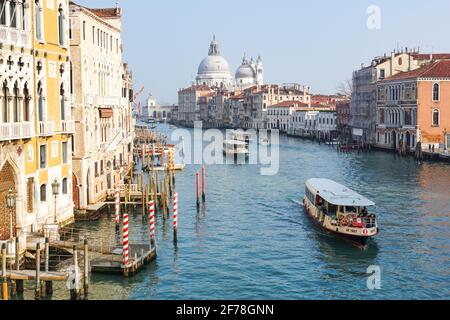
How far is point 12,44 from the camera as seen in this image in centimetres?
1373

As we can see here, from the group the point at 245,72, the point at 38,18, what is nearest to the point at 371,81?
the point at 38,18

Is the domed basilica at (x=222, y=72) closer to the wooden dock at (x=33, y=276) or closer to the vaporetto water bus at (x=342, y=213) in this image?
the vaporetto water bus at (x=342, y=213)

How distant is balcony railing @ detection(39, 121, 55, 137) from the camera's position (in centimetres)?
1509

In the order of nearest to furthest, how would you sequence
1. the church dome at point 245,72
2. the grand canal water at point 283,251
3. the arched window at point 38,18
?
the grand canal water at point 283,251 < the arched window at point 38,18 < the church dome at point 245,72

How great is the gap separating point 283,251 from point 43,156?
240 inches

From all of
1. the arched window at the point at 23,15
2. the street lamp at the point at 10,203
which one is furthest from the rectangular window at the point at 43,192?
the arched window at the point at 23,15

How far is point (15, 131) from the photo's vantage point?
13688 millimetres

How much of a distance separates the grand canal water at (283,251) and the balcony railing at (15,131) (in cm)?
321

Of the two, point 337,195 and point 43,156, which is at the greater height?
point 43,156

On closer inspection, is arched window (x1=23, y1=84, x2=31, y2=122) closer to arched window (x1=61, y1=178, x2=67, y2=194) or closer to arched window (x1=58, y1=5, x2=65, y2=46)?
arched window (x1=58, y1=5, x2=65, y2=46)

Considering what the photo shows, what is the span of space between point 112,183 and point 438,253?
1191 cm

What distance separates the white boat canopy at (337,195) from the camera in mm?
17969

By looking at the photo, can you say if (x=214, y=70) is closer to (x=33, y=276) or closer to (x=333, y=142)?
(x=333, y=142)

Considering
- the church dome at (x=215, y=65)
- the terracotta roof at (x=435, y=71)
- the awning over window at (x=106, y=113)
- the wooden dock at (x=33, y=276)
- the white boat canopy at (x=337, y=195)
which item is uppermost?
the church dome at (x=215, y=65)
